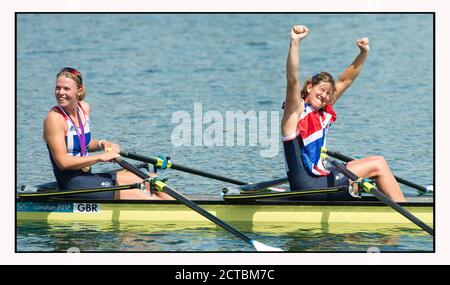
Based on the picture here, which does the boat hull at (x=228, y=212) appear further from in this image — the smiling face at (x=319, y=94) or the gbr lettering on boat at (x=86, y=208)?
the smiling face at (x=319, y=94)

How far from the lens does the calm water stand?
1612 centimetres

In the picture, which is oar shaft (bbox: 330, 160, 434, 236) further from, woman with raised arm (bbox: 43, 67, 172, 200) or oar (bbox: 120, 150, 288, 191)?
woman with raised arm (bbox: 43, 67, 172, 200)

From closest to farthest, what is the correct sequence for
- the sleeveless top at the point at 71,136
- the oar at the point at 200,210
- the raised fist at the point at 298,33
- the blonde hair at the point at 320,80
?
1. the raised fist at the point at 298,33
2. the oar at the point at 200,210
3. the blonde hair at the point at 320,80
4. the sleeveless top at the point at 71,136

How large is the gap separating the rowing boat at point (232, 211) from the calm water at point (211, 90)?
0.18 m

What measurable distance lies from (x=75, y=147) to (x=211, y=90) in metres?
8.91

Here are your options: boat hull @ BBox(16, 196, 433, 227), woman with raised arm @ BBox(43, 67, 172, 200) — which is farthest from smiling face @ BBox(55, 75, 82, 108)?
boat hull @ BBox(16, 196, 433, 227)

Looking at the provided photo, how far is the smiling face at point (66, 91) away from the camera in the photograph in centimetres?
1598

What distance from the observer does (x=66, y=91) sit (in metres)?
16.0

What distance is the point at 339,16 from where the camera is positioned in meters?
31.6

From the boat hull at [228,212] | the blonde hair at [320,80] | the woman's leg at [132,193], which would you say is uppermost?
the blonde hair at [320,80]

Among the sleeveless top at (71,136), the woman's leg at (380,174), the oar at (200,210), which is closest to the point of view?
the oar at (200,210)

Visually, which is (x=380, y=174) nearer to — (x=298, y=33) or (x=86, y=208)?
(x=298, y=33)

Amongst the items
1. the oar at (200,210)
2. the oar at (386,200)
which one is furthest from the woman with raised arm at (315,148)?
the oar at (200,210)

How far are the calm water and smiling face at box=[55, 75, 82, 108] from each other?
60.2 inches
